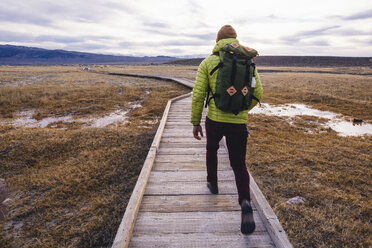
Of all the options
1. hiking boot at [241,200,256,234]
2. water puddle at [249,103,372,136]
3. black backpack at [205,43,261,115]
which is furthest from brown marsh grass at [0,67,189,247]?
water puddle at [249,103,372,136]

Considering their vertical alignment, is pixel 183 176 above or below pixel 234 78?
below

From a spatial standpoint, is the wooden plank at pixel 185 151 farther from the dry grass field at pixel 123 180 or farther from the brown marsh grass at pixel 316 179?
the brown marsh grass at pixel 316 179

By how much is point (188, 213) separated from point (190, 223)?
0.59ft

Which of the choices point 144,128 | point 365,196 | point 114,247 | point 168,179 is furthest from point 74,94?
point 365,196

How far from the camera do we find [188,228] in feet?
8.61

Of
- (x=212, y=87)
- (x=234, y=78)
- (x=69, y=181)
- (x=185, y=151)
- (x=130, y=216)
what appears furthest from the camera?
(x=185, y=151)

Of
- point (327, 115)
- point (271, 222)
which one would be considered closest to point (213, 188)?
point (271, 222)

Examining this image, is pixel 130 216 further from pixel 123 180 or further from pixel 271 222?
pixel 123 180

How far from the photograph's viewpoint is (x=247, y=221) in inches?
98.6

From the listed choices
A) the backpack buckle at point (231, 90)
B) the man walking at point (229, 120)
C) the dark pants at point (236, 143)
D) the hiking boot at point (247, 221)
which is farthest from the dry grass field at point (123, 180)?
the backpack buckle at point (231, 90)

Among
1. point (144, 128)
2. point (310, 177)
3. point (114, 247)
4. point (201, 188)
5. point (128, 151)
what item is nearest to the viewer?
point (114, 247)

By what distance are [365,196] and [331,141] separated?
3.37 meters

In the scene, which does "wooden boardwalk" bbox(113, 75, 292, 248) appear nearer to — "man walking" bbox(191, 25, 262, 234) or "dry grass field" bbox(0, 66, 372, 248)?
"man walking" bbox(191, 25, 262, 234)

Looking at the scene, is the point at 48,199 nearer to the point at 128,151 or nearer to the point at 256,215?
the point at 128,151
